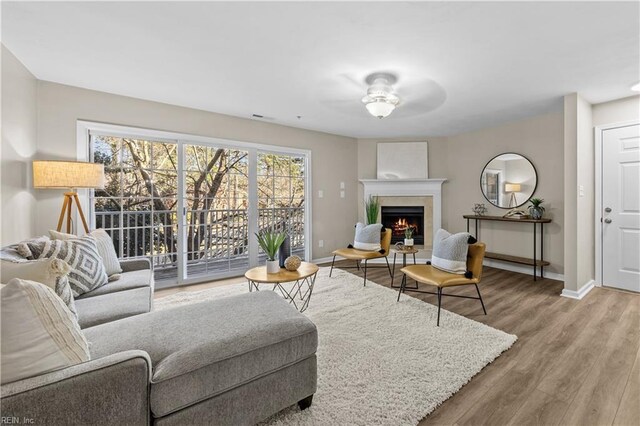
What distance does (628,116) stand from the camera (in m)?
3.29

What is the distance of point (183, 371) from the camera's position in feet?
3.69

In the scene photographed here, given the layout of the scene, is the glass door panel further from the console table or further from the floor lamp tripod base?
the console table

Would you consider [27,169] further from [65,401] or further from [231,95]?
[65,401]

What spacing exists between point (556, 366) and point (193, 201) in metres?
4.16

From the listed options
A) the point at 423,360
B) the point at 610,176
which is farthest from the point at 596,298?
the point at 423,360

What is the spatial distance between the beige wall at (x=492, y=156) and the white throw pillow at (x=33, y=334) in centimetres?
485

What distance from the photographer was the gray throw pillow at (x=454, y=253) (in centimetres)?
271

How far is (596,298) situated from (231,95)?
4.83 m

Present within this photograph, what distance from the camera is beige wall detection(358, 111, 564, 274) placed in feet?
12.9

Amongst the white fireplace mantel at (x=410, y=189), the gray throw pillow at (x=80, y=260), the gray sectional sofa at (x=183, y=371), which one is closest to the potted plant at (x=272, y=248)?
the gray sectional sofa at (x=183, y=371)

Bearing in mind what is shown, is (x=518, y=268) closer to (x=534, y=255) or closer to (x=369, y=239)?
(x=534, y=255)

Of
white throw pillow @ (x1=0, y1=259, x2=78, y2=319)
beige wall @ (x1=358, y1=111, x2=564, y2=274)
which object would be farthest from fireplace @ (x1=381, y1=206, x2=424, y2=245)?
white throw pillow @ (x1=0, y1=259, x2=78, y2=319)

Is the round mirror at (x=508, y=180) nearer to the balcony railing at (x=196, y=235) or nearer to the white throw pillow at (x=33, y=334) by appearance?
the balcony railing at (x=196, y=235)

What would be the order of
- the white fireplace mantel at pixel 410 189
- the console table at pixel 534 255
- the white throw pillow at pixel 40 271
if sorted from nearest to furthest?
the white throw pillow at pixel 40 271 → the console table at pixel 534 255 → the white fireplace mantel at pixel 410 189
